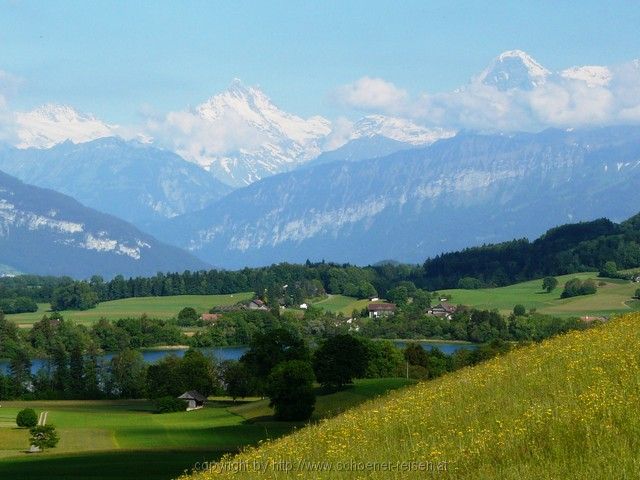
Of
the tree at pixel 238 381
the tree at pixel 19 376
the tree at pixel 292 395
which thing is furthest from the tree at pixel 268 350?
the tree at pixel 19 376

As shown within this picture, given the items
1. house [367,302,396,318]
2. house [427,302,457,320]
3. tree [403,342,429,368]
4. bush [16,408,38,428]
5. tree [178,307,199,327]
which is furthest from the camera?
house [367,302,396,318]

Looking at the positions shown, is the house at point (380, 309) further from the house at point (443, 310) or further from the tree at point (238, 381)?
the tree at point (238, 381)

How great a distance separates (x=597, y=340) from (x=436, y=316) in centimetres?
15697

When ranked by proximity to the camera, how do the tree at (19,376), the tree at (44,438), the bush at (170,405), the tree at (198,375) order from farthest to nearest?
the tree at (19,376)
the tree at (198,375)
the bush at (170,405)
the tree at (44,438)

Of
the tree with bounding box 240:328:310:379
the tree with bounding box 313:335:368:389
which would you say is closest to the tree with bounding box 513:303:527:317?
the tree with bounding box 240:328:310:379

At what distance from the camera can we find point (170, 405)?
76562mm

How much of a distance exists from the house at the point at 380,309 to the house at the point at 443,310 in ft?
21.8

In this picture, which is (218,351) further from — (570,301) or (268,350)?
(268,350)

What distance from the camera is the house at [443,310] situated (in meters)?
176

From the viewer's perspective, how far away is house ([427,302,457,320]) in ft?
579

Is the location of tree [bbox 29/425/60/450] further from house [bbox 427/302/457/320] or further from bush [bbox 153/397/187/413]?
house [bbox 427/302/457/320]

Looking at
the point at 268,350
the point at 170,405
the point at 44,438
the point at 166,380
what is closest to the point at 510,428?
the point at 44,438

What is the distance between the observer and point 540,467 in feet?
40.7

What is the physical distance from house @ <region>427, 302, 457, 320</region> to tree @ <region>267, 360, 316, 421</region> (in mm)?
114440
